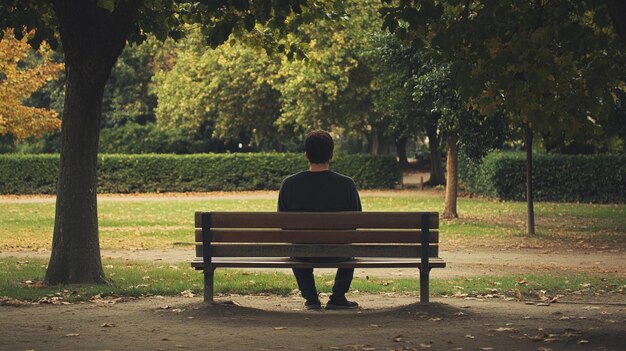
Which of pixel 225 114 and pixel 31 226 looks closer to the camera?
pixel 31 226

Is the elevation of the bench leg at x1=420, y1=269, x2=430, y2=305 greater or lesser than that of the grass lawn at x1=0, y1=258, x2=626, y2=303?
greater

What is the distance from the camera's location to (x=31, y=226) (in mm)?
24844

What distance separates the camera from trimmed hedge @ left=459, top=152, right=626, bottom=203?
3466 centimetres

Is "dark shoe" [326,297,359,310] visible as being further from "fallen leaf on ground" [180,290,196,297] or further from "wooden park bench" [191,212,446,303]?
"fallen leaf on ground" [180,290,196,297]

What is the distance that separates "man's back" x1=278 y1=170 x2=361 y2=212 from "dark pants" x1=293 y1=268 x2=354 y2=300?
1.81 ft

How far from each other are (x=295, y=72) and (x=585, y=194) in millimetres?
12961

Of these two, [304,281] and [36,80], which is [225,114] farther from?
[304,281]

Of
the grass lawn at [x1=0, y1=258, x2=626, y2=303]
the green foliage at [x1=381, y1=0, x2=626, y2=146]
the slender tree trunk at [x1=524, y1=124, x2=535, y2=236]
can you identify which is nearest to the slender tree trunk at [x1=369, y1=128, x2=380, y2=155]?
Answer: the slender tree trunk at [x1=524, y1=124, x2=535, y2=236]

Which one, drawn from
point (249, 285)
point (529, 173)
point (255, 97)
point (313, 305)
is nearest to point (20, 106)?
point (255, 97)

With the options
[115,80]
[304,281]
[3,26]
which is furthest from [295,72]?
[304,281]

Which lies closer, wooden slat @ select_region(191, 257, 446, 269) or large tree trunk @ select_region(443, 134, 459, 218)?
wooden slat @ select_region(191, 257, 446, 269)

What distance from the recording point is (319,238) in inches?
377

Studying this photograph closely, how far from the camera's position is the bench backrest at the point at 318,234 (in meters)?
9.55

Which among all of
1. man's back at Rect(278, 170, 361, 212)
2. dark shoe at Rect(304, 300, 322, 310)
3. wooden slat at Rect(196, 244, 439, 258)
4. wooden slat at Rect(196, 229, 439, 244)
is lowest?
dark shoe at Rect(304, 300, 322, 310)
